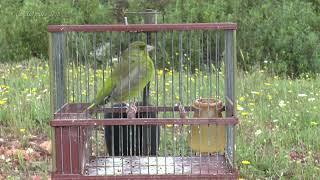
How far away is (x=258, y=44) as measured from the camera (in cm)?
1169

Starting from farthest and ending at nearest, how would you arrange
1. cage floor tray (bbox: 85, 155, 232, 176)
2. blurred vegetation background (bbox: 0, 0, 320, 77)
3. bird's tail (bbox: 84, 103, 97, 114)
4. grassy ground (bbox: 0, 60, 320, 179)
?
blurred vegetation background (bbox: 0, 0, 320, 77)
grassy ground (bbox: 0, 60, 320, 179)
bird's tail (bbox: 84, 103, 97, 114)
cage floor tray (bbox: 85, 155, 232, 176)

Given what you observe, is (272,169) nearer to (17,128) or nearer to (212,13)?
(17,128)

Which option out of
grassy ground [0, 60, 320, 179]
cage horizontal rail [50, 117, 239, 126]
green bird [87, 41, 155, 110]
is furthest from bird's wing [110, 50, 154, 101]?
grassy ground [0, 60, 320, 179]

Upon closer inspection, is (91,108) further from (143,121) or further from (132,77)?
(143,121)

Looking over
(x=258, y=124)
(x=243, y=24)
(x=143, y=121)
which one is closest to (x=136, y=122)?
(x=143, y=121)

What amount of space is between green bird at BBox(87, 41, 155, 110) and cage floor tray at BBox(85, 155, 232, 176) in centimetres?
35

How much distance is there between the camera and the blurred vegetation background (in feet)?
36.8

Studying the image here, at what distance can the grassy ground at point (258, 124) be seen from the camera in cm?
487

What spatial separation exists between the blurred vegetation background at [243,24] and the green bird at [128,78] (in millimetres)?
7129

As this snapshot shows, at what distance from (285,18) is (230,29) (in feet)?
29.2

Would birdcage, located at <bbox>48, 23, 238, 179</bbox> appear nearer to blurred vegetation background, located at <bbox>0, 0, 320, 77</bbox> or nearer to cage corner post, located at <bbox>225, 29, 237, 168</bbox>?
cage corner post, located at <bbox>225, 29, 237, 168</bbox>

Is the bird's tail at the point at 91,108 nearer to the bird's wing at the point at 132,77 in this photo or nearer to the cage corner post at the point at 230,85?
the bird's wing at the point at 132,77

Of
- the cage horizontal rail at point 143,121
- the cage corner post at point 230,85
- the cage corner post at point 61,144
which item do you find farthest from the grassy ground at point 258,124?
the cage horizontal rail at point 143,121

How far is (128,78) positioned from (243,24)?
8717mm
